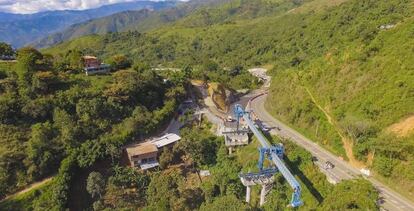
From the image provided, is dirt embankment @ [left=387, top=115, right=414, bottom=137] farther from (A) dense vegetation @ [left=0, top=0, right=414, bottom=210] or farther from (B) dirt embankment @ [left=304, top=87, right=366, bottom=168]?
(B) dirt embankment @ [left=304, top=87, right=366, bottom=168]

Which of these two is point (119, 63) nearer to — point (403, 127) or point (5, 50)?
point (5, 50)

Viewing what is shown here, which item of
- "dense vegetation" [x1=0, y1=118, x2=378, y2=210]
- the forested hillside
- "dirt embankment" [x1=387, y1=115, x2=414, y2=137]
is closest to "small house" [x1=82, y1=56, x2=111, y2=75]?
"dense vegetation" [x1=0, y1=118, x2=378, y2=210]

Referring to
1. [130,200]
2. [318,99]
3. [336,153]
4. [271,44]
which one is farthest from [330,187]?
[271,44]

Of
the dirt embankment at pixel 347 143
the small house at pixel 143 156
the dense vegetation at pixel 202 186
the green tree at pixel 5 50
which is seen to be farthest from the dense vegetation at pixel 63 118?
the dirt embankment at pixel 347 143

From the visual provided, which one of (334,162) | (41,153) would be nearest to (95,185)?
(41,153)

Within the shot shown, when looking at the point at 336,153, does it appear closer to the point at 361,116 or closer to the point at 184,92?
the point at 361,116

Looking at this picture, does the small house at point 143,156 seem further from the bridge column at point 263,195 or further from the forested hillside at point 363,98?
the forested hillside at point 363,98
